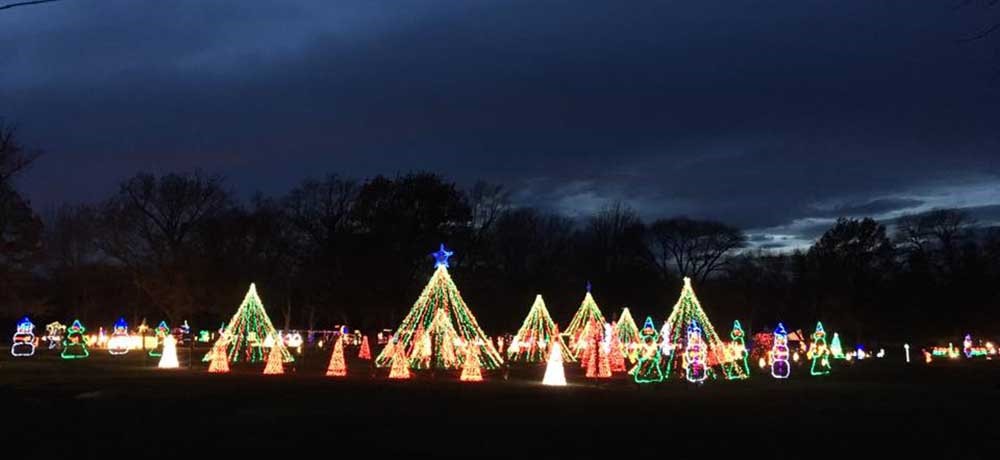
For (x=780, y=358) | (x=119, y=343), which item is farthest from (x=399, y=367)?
(x=119, y=343)

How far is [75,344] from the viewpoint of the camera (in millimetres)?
57594

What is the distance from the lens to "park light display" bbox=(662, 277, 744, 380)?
34.8m

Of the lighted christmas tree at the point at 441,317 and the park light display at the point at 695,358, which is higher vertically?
the lighted christmas tree at the point at 441,317

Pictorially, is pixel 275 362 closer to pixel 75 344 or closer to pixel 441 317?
pixel 441 317

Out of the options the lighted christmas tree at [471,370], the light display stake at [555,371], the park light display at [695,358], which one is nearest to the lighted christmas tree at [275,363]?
the lighted christmas tree at [471,370]

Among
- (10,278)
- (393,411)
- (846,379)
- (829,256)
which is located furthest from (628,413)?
(829,256)

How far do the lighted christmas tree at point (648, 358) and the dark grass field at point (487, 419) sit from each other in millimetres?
3977

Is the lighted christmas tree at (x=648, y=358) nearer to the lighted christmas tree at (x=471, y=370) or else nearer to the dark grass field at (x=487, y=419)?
the dark grass field at (x=487, y=419)

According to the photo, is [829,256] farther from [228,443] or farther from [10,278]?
[228,443]

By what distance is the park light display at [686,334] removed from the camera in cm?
3481

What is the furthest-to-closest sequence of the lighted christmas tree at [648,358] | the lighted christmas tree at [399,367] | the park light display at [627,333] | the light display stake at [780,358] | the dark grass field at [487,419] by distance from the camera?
the park light display at [627,333], the light display stake at [780,358], the lighted christmas tree at [648,358], the lighted christmas tree at [399,367], the dark grass field at [487,419]

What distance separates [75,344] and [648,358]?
40.2 metres

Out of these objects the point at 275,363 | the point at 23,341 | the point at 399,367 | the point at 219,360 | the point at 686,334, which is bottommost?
the point at 399,367

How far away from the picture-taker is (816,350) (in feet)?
145
